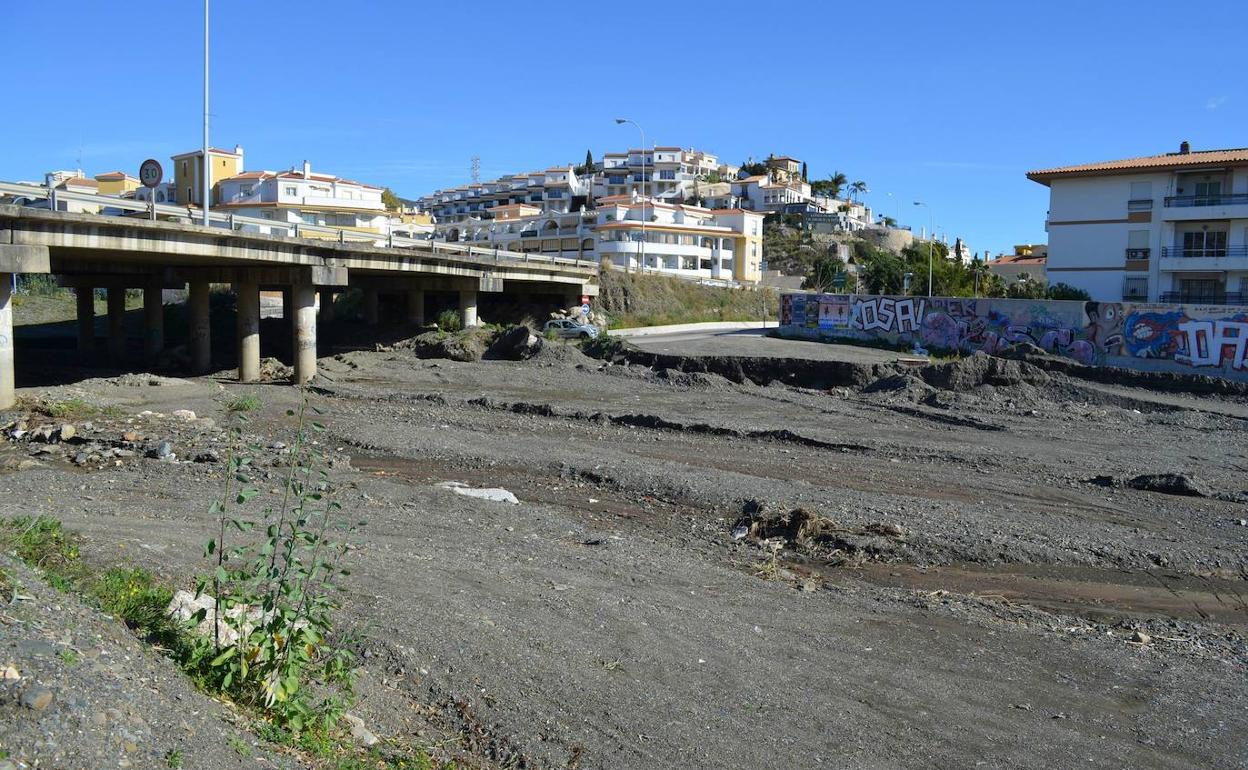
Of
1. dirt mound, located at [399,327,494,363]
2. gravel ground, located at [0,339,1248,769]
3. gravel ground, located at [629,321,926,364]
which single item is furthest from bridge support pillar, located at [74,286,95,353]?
gravel ground, located at [629,321,926,364]

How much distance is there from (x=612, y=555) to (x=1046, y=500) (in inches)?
373

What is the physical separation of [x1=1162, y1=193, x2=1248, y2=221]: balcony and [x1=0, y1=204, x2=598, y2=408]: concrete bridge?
3148cm

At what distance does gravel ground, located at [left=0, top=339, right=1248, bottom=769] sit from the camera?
8.52 meters

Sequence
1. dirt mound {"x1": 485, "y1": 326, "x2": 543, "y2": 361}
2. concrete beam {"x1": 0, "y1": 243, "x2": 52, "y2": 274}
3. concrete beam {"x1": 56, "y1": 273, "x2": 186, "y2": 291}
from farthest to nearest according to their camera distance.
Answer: concrete beam {"x1": 56, "y1": 273, "x2": 186, "y2": 291}
dirt mound {"x1": 485, "y1": 326, "x2": 543, "y2": 361}
concrete beam {"x1": 0, "y1": 243, "x2": 52, "y2": 274}

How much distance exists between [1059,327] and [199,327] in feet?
114

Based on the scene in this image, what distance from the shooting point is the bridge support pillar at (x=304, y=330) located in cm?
3747

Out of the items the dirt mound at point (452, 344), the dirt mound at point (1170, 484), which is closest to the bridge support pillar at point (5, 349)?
the dirt mound at point (452, 344)

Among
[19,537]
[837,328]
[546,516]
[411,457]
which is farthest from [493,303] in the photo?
[19,537]

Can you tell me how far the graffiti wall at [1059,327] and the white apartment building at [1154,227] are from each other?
17.8 m

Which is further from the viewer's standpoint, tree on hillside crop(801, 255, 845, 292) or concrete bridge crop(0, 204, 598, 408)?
tree on hillside crop(801, 255, 845, 292)

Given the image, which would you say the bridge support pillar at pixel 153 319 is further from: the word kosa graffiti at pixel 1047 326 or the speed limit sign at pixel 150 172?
the word kosa graffiti at pixel 1047 326

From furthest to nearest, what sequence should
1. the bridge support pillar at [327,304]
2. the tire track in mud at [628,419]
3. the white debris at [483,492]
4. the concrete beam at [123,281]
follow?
the bridge support pillar at [327,304] → the concrete beam at [123,281] → the tire track in mud at [628,419] → the white debris at [483,492]

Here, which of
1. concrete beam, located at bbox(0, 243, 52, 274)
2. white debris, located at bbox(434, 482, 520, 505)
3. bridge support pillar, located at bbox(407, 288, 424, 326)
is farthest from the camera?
bridge support pillar, located at bbox(407, 288, 424, 326)

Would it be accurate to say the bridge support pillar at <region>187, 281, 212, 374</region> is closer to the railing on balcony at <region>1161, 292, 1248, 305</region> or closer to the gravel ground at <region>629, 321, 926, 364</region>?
the gravel ground at <region>629, 321, 926, 364</region>
